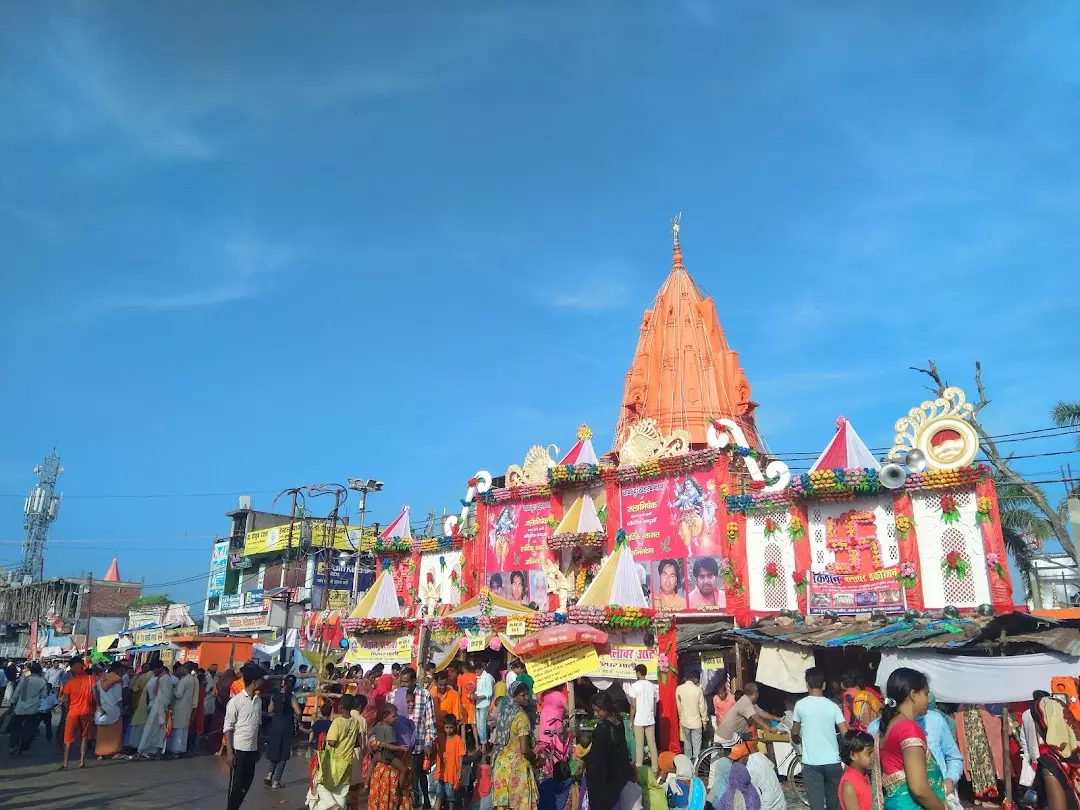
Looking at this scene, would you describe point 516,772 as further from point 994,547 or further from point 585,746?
point 994,547

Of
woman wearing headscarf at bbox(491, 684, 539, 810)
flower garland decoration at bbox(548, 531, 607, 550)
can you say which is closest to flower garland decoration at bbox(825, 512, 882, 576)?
flower garland decoration at bbox(548, 531, 607, 550)

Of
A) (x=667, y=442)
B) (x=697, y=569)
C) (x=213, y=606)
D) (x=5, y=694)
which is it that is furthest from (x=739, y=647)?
(x=213, y=606)

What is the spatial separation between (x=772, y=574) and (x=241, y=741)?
44.4ft

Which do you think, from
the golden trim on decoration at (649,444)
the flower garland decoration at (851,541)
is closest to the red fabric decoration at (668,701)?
the flower garland decoration at (851,541)

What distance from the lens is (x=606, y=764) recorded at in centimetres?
766

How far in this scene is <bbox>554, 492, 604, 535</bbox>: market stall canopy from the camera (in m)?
22.8

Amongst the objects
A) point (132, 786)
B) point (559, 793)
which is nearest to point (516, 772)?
point (559, 793)

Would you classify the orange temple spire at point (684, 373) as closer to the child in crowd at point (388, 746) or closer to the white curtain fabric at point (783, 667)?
the white curtain fabric at point (783, 667)

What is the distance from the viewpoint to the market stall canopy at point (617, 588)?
56.6 feet

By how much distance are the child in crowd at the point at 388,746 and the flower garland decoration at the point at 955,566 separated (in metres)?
13.2

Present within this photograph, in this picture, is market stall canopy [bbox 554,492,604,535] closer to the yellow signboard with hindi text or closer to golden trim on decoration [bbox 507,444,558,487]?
golden trim on decoration [bbox 507,444,558,487]

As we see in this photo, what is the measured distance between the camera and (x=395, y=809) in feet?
29.5

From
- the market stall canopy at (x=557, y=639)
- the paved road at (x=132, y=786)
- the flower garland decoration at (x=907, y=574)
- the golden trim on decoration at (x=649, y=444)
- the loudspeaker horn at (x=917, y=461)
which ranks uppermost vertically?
the golden trim on decoration at (x=649, y=444)

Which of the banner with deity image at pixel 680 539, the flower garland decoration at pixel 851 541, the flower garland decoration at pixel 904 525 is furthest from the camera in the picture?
the banner with deity image at pixel 680 539
